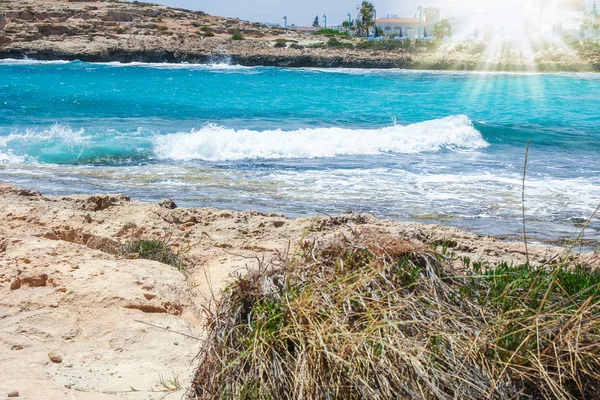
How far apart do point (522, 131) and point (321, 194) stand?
12.3 metres

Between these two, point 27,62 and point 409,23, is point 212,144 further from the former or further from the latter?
point 409,23

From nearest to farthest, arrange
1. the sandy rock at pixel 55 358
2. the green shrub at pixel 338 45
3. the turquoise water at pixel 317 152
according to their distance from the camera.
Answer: the sandy rock at pixel 55 358
the turquoise water at pixel 317 152
the green shrub at pixel 338 45

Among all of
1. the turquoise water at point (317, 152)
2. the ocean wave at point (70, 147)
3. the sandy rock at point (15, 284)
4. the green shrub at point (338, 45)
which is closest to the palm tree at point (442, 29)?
the green shrub at point (338, 45)

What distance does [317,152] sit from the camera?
1534cm

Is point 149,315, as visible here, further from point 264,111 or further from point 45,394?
point 264,111

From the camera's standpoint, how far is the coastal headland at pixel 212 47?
62906 mm

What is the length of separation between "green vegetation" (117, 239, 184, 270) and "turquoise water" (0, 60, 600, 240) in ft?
10.7

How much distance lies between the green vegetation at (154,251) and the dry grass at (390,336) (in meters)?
2.97

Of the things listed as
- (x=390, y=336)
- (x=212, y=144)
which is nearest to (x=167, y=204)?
(x=390, y=336)

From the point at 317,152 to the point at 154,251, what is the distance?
32.0 feet

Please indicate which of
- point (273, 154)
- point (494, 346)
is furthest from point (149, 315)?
point (273, 154)

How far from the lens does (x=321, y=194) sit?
10383 mm

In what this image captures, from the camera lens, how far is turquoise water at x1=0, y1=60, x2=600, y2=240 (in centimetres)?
982

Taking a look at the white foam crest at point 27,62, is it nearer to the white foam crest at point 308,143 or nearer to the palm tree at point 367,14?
the white foam crest at point 308,143
